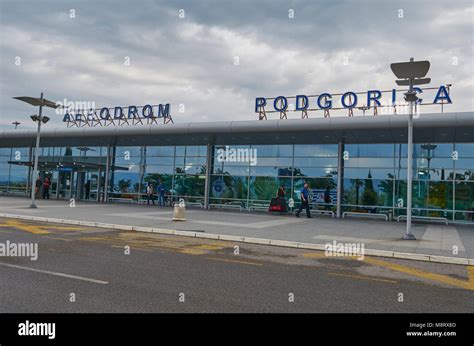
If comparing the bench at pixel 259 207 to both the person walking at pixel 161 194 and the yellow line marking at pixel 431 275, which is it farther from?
the yellow line marking at pixel 431 275

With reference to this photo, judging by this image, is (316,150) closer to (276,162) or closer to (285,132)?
(276,162)

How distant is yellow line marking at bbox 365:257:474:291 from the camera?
7.76 metres

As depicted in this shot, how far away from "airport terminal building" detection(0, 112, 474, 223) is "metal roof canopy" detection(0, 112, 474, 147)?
6cm

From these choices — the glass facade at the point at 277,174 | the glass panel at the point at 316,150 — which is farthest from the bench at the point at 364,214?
the glass panel at the point at 316,150

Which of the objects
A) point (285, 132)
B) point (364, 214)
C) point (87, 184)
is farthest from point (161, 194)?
point (364, 214)

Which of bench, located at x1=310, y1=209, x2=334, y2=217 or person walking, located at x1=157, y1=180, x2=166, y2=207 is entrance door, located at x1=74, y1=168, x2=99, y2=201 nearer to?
person walking, located at x1=157, y1=180, x2=166, y2=207

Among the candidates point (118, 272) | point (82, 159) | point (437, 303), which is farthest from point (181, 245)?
point (82, 159)

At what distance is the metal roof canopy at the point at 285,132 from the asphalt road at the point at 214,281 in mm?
10731

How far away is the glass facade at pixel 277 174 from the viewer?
22906 mm

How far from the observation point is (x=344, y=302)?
20.1 feet

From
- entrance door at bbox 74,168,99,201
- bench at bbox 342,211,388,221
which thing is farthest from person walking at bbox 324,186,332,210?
entrance door at bbox 74,168,99,201

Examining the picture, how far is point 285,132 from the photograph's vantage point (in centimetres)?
2247
